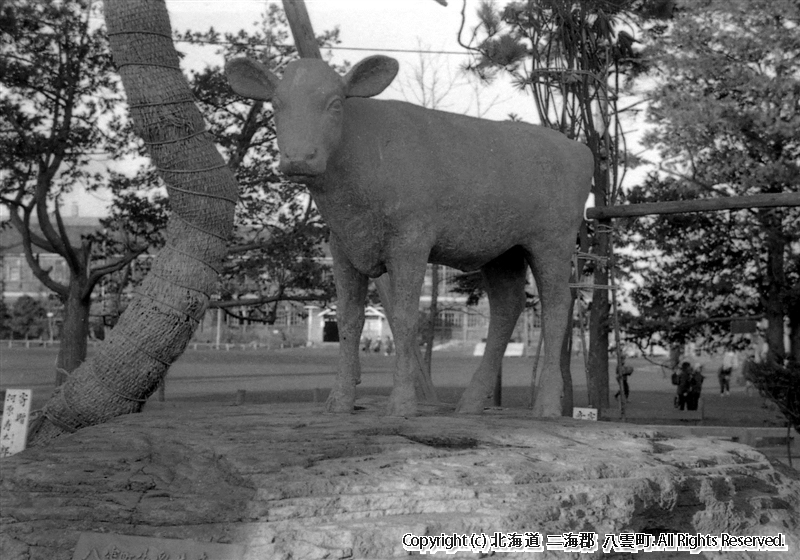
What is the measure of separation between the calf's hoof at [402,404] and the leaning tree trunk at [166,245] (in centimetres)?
144

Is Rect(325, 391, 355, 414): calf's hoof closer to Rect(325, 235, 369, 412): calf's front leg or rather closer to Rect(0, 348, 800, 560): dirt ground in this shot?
Rect(325, 235, 369, 412): calf's front leg

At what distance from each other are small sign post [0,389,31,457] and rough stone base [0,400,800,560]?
6.81 ft

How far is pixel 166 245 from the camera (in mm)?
6484

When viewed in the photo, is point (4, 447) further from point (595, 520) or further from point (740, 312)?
point (740, 312)

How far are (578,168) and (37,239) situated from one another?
1051 centimetres

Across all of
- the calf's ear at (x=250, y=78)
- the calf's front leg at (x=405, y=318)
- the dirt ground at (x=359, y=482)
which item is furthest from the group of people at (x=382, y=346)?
the dirt ground at (x=359, y=482)

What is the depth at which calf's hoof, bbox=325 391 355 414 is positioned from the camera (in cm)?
640

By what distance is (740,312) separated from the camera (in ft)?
59.5

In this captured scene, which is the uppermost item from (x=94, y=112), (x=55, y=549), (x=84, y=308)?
(x=94, y=112)

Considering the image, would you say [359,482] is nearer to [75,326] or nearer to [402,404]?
[402,404]

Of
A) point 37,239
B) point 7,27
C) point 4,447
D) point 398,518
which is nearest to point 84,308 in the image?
point 37,239

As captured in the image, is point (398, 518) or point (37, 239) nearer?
point (398, 518)

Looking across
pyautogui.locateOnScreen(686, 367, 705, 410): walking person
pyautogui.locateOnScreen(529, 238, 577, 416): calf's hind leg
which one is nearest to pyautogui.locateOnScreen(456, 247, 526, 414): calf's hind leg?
pyautogui.locateOnScreen(529, 238, 577, 416): calf's hind leg

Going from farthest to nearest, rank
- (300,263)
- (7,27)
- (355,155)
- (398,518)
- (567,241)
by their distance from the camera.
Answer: (300,263), (7,27), (567,241), (355,155), (398,518)
